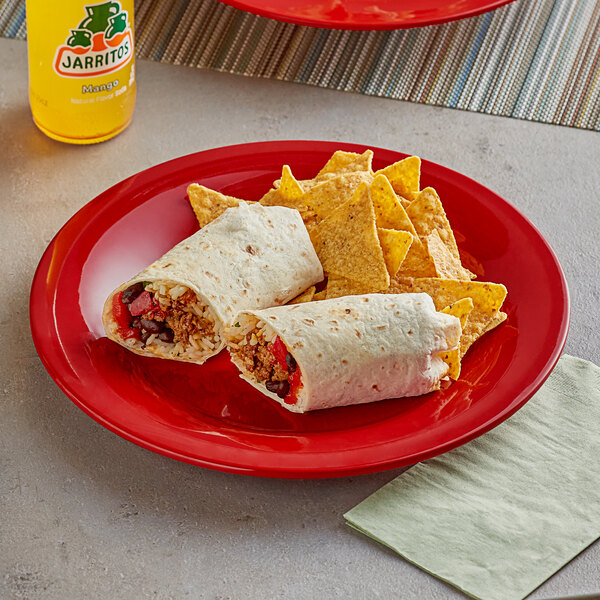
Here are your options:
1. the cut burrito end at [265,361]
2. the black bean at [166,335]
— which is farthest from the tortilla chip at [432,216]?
the black bean at [166,335]

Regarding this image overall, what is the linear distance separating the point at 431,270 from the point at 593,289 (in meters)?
0.50

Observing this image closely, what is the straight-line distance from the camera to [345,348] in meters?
1.98

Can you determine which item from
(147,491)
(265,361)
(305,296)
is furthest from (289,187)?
(147,491)

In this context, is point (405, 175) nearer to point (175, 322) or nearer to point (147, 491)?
point (175, 322)

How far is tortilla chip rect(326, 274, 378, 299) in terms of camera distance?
218 centimetres

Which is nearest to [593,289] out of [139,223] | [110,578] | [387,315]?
[387,315]

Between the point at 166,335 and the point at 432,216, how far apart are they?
69cm

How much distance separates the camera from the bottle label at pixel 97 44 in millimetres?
2441

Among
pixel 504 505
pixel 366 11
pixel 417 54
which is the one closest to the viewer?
pixel 504 505

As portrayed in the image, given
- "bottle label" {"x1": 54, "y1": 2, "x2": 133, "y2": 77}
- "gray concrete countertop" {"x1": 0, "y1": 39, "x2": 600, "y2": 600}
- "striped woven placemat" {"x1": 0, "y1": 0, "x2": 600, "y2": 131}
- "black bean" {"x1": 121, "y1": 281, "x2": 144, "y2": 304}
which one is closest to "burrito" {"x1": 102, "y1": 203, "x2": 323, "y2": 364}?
"black bean" {"x1": 121, "y1": 281, "x2": 144, "y2": 304}

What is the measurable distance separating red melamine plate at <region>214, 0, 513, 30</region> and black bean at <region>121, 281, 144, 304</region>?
37.2 inches

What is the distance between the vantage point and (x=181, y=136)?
115 inches

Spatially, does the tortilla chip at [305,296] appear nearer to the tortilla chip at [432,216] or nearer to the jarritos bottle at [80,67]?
the tortilla chip at [432,216]

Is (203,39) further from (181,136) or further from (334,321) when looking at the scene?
(334,321)
